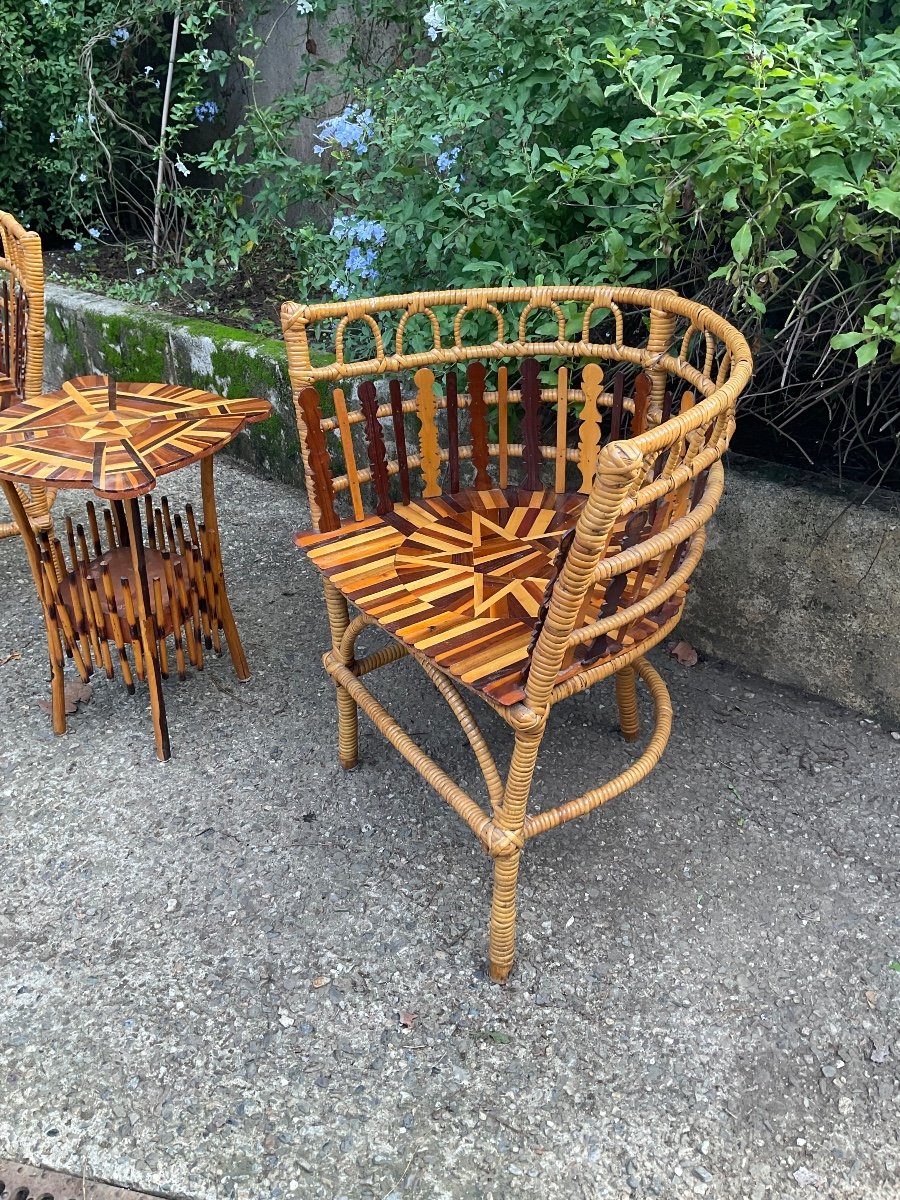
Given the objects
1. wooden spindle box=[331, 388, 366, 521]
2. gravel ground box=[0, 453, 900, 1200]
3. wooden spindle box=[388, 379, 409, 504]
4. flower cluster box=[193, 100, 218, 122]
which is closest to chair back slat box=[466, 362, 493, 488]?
wooden spindle box=[388, 379, 409, 504]

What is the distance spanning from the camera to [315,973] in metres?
1.71

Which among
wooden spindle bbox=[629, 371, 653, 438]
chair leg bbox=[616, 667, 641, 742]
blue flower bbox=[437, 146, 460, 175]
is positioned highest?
blue flower bbox=[437, 146, 460, 175]

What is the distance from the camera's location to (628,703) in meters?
2.20

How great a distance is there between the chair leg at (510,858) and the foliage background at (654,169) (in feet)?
2.95

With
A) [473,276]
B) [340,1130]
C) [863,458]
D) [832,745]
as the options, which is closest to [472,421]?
[473,276]

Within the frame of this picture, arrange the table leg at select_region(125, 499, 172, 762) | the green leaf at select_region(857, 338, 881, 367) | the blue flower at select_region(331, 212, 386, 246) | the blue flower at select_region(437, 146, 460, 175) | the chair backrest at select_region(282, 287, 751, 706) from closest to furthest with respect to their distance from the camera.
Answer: the chair backrest at select_region(282, 287, 751, 706)
the green leaf at select_region(857, 338, 881, 367)
the table leg at select_region(125, 499, 172, 762)
the blue flower at select_region(437, 146, 460, 175)
the blue flower at select_region(331, 212, 386, 246)

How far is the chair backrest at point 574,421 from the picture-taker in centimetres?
132

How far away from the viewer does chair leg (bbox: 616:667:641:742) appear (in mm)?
2145

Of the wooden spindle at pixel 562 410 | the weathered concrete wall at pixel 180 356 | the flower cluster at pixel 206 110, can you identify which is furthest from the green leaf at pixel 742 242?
the flower cluster at pixel 206 110

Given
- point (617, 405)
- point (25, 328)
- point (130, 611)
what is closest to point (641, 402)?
point (617, 405)

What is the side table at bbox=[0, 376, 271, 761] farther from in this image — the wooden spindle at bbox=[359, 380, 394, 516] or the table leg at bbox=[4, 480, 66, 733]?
the wooden spindle at bbox=[359, 380, 394, 516]

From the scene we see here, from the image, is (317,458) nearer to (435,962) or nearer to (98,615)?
(98,615)

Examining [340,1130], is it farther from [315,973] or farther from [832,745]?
[832,745]

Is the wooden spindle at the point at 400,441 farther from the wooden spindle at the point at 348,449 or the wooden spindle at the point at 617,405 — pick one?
the wooden spindle at the point at 617,405
